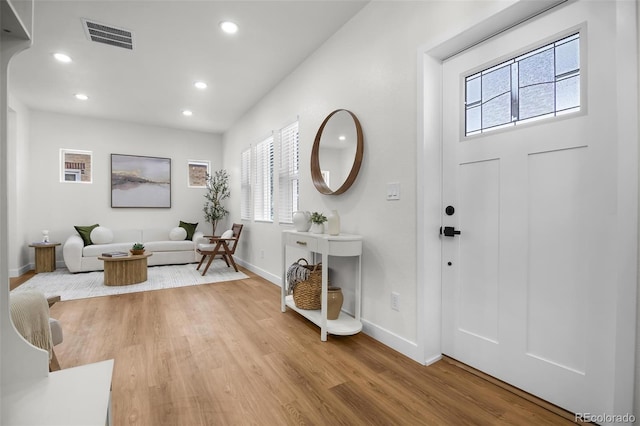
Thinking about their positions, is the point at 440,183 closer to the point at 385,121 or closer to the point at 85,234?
the point at 385,121

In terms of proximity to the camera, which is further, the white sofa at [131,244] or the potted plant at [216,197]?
the potted plant at [216,197]

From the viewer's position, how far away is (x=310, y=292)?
106 inches

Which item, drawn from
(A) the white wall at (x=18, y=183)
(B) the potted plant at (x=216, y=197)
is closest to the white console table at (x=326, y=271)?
(B) the potted plant at (x=216, y=197)

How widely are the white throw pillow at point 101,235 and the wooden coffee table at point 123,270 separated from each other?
1.50 meters

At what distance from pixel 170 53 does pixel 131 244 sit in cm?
349

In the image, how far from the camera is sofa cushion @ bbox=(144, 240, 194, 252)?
211 inches

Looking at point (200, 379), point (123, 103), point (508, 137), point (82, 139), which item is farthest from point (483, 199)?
point (82, 139)

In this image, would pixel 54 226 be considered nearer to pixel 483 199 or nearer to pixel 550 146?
pixel 483 199

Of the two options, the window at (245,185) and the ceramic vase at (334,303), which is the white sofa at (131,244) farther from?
the ceramic vase at (334,303)

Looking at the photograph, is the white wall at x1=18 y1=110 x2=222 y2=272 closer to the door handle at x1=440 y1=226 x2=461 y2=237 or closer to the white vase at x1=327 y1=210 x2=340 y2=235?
the white vase at x1=327 y1=210 x2=340 y2=235

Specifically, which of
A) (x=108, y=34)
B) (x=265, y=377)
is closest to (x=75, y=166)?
(x=108, y=34)

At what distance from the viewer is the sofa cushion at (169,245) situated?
535 cm

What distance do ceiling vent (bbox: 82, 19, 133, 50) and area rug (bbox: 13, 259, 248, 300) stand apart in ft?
9.20

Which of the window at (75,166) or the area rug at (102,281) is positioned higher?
the window at (75,166)
